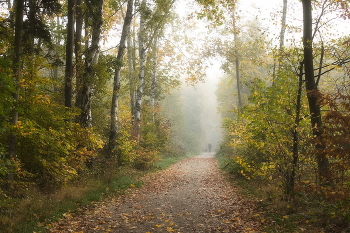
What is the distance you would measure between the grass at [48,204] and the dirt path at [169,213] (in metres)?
0.32

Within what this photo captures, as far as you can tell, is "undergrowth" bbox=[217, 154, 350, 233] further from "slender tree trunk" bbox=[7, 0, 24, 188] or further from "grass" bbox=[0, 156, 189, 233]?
"slender tree trunk" bbox=[7, 0, 24, 188]

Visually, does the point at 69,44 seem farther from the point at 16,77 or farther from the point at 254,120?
the point at 254,120

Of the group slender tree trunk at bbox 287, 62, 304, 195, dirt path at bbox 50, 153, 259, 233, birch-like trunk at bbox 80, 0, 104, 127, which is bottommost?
dirt path at bbox 50, 153, 259, 233

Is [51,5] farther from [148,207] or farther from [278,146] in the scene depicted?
[278,146]

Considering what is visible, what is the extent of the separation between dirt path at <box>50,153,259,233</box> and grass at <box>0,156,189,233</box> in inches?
12.8

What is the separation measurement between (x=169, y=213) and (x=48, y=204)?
3003 millimetres

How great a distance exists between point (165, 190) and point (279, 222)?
5.07m

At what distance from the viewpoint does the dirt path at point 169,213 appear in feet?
18.2

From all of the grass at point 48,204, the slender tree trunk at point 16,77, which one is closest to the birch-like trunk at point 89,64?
the grass at point 48,204

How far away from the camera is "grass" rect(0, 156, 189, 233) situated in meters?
5.09

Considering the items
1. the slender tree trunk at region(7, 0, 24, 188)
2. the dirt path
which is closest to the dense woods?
the slender tree trunk at region(7, 0, 24, 188)

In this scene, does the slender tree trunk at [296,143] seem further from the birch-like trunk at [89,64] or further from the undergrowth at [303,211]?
the birch-like trunk at [89,64]

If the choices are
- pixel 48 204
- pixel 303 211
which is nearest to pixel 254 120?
pixel 303 211

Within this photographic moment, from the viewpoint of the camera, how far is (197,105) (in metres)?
60.4
